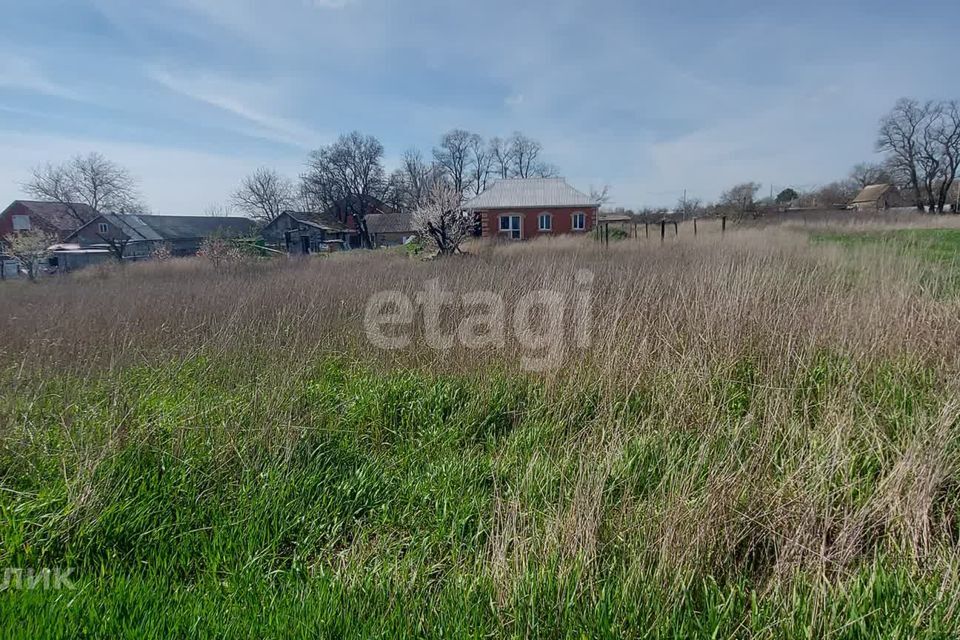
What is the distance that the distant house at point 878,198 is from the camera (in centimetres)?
5186

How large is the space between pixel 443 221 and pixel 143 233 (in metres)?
42.3

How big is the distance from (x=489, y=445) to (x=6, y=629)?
2351mm

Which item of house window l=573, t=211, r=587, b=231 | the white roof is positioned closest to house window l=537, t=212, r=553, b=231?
the white roof

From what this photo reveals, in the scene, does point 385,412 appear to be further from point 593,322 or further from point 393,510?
point 593,322

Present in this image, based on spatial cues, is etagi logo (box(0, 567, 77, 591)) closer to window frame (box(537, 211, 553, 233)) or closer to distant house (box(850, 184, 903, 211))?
window frame (box(537, 211, 553, 233))

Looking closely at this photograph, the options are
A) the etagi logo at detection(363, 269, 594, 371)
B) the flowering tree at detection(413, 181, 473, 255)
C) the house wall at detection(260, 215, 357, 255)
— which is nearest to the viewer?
the etagi logo at detection(363, 269, 594, 371)

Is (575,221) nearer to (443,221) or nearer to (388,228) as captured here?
(443,221)

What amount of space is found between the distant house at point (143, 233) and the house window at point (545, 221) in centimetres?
2348

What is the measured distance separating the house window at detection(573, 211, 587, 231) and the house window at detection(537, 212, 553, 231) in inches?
71.1

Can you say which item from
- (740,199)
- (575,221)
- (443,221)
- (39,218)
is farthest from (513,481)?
(39,218)

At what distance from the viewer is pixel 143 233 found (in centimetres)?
4200

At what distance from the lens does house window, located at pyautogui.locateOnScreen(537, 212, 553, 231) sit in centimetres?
2908

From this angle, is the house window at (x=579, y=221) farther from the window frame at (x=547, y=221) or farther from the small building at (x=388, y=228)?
the small building at (x=388, y=228)

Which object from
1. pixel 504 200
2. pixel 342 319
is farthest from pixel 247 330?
pixel 504 200
